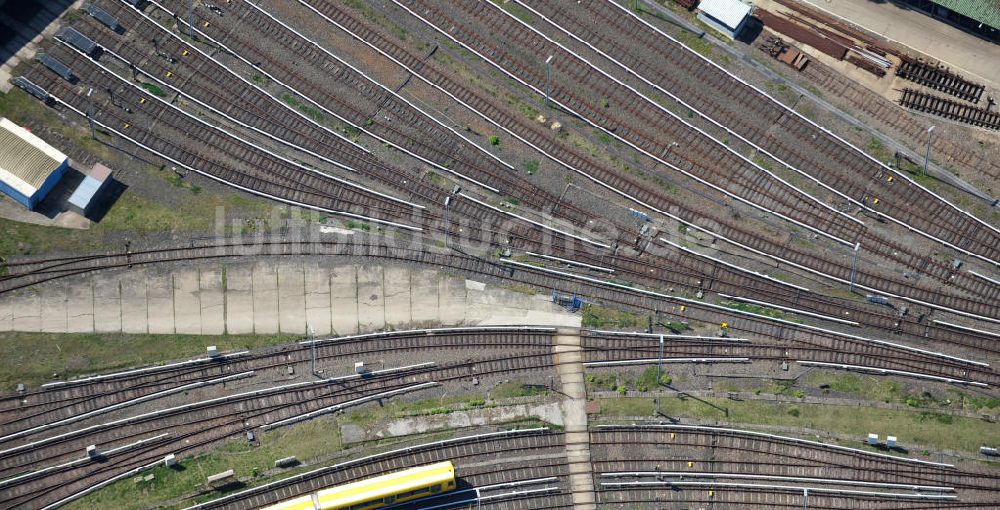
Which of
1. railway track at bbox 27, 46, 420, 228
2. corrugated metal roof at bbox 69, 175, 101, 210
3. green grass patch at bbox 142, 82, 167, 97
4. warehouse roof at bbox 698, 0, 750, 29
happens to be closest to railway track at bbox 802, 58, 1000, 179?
warehouse roof at bbox 698, 0, 750, 29

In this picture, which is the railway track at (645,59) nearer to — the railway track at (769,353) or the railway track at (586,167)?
the railway track at (586,167)

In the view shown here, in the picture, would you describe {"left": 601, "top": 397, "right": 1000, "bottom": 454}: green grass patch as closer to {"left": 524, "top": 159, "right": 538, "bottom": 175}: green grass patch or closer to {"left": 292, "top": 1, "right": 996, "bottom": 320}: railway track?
{"left": 292, "top": 1, "right": 996, "bottom": 320}: railway track

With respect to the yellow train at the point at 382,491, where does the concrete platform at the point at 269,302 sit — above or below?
above

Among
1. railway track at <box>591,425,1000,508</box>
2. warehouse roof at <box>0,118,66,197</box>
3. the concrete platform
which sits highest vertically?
warehouse roof at <box>0,118,66,197</box>

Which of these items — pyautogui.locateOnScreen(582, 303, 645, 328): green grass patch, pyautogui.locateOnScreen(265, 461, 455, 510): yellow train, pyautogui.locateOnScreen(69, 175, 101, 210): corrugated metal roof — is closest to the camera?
pyautogui.locateOnScreen(265, 461, 455, 510): yellow train

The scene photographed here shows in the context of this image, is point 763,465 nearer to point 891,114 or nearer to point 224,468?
point 891,114

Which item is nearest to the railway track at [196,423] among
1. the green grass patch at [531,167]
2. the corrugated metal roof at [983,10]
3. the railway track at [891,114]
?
the green grass patch at [531,167]

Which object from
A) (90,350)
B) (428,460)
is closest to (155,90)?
(90,350)
